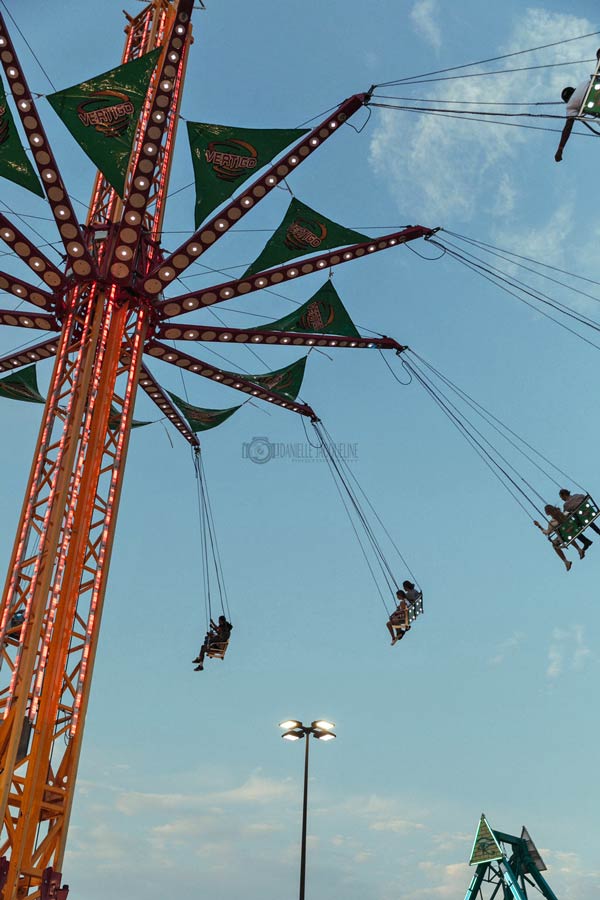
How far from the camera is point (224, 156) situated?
1570 cm

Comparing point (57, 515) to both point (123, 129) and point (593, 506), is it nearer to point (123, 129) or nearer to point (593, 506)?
point (123, 129)

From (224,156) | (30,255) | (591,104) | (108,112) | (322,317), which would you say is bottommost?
(591,104)

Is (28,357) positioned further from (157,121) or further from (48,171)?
(157,121)

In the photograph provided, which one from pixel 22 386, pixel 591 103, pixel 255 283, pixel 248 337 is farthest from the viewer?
pixel 22 386

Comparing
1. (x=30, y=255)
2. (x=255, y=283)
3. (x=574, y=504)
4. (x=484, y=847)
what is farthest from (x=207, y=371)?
(x=484, y=847)

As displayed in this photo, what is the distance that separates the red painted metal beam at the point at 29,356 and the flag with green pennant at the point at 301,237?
16.1ft

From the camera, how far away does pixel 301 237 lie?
16.5 m

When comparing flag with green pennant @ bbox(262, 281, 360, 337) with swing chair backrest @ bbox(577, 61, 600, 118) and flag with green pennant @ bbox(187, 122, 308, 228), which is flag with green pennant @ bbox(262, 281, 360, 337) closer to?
flag with green pennant @ bbox(187, 122, 308, 228)

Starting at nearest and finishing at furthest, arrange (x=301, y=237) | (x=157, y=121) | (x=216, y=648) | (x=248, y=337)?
(x=157, y=121) → (x=301, y=237) → (x=248, y=337) → (x=216, y=648)

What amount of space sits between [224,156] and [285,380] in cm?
617

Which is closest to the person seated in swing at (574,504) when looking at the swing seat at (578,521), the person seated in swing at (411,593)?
the swing seat at (578,521)

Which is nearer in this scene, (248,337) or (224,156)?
(224,156)

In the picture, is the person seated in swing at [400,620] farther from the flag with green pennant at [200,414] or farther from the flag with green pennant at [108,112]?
the flag with green pennant at [108,112]

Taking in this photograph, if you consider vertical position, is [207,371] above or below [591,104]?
above
